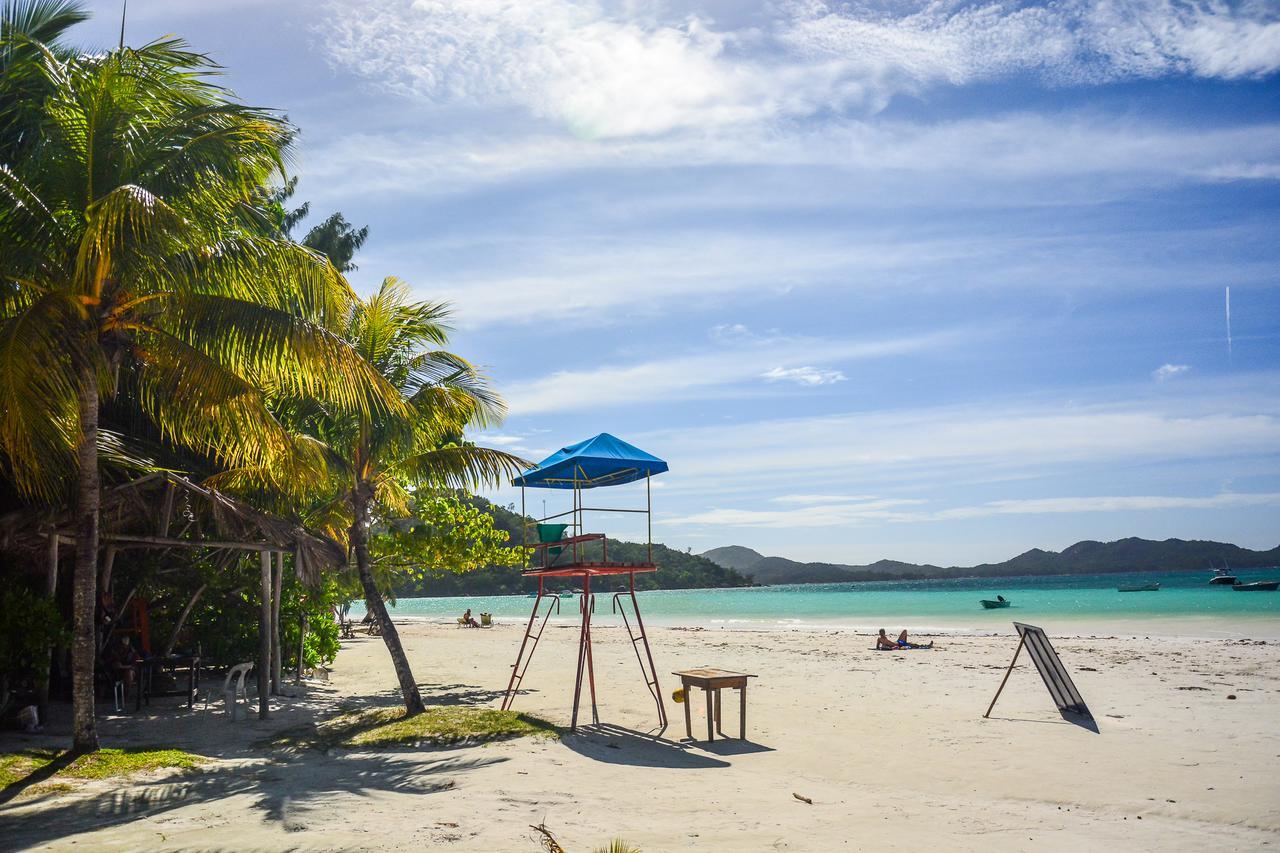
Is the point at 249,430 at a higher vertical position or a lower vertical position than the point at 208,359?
lower

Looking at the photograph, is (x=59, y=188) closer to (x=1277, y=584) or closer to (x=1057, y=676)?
(x=1057, y=676)

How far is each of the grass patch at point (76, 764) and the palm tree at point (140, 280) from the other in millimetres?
389

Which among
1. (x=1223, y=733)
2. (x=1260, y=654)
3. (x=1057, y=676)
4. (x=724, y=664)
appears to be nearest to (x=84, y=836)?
(x=1057, y=676)

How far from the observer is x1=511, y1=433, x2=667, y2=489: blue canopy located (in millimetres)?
11133

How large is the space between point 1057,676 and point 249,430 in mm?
10309

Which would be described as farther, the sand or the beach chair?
the beach chair

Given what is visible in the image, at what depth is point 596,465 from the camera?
11602 mm

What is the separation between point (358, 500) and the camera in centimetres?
1288

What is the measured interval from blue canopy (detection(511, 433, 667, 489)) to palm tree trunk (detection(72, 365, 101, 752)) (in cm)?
500

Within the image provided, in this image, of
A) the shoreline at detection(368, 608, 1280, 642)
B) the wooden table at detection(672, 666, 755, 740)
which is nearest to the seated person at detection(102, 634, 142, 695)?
the wooden table at detection(672, 666, 755, 740)

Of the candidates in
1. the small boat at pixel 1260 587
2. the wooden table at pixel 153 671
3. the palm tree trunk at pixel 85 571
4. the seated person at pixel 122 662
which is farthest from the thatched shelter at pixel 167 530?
the small boat at pixel 1260 587

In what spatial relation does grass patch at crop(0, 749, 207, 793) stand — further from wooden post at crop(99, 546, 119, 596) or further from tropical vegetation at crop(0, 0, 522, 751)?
wooden post at crop(99, 546, 119, 596)

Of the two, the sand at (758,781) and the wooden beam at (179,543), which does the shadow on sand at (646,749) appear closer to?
the sand at (758,781)

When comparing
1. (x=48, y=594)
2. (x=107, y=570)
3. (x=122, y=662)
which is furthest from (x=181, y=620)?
(x=48, y=594)
